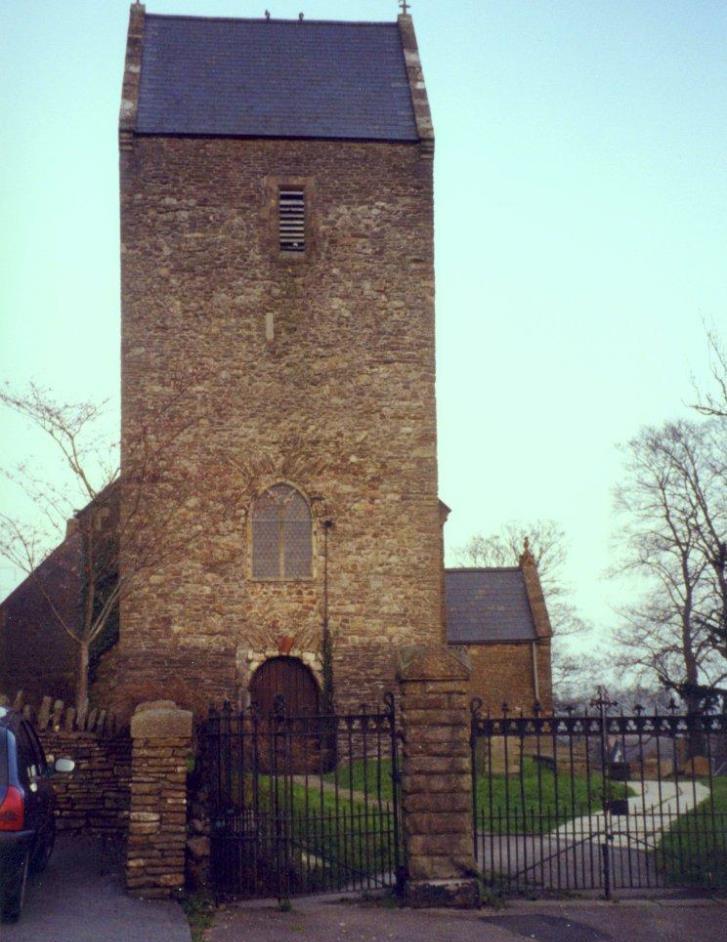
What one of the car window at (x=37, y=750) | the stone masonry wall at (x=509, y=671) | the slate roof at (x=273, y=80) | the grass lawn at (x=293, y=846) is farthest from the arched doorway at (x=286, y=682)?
the stone masonry wall at (x=509, y=671)

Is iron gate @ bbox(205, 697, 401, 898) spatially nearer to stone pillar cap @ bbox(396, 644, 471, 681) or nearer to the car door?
stone pillar cap @ bbox(396, 644, 471, 681)

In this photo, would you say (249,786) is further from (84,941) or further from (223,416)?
(223,416)

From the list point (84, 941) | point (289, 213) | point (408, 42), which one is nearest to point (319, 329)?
point (289, 213)

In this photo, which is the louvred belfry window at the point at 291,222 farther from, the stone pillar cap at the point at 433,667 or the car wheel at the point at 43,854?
the car wheel at the point at 43,854

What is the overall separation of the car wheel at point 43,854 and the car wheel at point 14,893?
0.97 meters

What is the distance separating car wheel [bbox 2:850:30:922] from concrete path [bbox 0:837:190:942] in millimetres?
92

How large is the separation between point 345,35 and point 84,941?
24.6 m

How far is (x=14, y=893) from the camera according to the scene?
934 cm

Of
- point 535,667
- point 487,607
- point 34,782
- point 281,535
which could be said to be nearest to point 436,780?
point 34,782

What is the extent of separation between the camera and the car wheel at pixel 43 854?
1064 centimetres

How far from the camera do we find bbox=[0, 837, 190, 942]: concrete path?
915cm

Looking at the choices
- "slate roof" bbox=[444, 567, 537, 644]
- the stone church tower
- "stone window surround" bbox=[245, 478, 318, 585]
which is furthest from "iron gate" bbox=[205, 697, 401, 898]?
"slate roof" bbox=[444, 567, 537, 644]

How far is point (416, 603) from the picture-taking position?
75.0 feet

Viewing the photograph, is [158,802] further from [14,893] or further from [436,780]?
[436,780]
